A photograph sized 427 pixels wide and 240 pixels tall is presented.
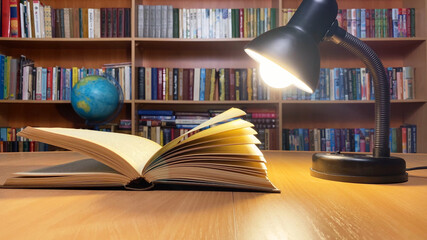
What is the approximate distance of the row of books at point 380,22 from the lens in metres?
2.50

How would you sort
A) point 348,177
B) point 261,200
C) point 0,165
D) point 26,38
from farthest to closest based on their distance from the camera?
point 26,38
point 0,165
point 348,177
point 261,200

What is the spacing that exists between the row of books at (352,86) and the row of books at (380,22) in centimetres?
26

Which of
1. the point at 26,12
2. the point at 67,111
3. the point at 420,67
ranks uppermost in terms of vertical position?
the point at 26,12

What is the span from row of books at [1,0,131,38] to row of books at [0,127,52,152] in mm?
726

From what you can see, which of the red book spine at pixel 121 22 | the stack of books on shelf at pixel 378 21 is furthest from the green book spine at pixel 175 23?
the stack of books on shelf at pixel 378 21

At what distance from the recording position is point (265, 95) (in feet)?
8.30

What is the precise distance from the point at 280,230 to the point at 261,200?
13 cm

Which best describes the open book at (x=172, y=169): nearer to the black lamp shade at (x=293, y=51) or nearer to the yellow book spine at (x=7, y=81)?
the black lamp shade at (x=293, y=51)

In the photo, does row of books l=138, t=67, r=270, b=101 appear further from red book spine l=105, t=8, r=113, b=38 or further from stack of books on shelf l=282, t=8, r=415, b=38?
stack of books on shelf l=282, t=8, r=415, b=38

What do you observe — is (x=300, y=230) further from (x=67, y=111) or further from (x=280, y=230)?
(x=67, y=111)

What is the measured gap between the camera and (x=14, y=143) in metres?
2.62

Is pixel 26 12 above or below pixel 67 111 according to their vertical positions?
above

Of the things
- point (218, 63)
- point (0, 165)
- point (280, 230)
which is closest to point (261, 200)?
point (280, 230)

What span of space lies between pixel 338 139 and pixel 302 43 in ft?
7.22
